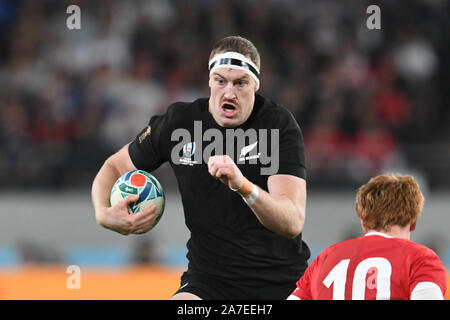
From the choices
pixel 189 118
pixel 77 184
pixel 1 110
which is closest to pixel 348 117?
pixel 77 184

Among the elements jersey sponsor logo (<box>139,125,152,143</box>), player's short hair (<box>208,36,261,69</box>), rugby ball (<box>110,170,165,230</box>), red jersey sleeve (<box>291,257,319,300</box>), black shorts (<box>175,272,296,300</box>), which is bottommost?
black shorts (<box>175,272,296,300</box>)

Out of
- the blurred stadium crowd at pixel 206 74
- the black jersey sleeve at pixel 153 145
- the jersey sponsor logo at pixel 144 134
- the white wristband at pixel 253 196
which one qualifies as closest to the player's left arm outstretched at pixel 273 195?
the white wristband at pixel 253 196

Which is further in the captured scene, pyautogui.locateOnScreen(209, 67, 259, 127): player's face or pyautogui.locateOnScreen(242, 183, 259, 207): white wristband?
pyautogui.locateOnScreen(209, 67, 259, 127): player's face

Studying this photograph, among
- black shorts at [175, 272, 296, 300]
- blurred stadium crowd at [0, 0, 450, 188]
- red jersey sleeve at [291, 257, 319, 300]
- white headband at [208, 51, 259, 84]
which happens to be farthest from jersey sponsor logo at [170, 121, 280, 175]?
blurred stadium crowd at [0, 0, 450, 188]

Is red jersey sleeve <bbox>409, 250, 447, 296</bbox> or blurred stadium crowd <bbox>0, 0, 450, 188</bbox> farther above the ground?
blurred stadium crowd <bbox>0, 0, 450, 188</bbox>

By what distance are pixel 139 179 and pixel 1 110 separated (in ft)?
25.1

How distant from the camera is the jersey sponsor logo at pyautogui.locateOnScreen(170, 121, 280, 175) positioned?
15.6 feet

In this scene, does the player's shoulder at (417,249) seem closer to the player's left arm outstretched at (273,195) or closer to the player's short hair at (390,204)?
the player's short hair at (390,204)

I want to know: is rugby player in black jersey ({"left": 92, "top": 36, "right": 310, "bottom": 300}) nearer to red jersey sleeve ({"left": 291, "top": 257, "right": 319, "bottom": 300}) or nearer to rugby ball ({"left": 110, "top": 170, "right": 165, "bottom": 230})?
rugby ball ({"left": 110, "top": 170, "right": 165, "bottom": 230})

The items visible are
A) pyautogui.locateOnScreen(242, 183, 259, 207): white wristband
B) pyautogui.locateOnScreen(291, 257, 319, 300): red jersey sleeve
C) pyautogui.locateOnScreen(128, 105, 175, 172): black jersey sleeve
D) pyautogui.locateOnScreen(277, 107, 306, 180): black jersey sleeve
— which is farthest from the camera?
pyautogui.locateOnScreen(128, 105, 175, 172): black jersey sleeve

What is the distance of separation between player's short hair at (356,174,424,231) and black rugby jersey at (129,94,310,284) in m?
0.82

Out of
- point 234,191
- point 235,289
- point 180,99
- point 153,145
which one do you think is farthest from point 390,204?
point 180,99

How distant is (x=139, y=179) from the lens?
16.1ft

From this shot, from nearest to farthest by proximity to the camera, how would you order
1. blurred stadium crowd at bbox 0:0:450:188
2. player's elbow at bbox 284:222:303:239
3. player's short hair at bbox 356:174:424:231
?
1. player's short hair at bbox 356:174:424:231
2. player's elbow at bbox 284:222:303:239
3. blurred stadium crowd at bbox 0:0:450:188
